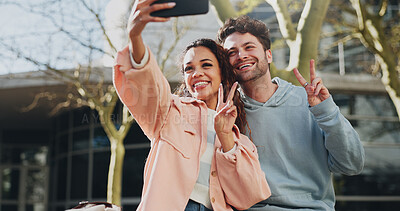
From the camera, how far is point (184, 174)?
218cm

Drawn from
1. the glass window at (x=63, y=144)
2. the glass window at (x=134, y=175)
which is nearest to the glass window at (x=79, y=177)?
the glass window at (x=63, y=144)

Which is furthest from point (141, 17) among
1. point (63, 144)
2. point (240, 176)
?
point (63, 144)

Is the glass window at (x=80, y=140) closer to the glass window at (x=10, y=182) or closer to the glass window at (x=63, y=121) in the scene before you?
the glass window at (x=63, y=121)

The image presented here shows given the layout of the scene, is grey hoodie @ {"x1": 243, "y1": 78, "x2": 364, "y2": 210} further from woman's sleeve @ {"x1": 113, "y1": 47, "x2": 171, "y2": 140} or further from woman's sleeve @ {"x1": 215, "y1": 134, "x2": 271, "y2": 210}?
woman's sleeve @ {"x1": 113, "y1": 47, "x2": 171, "y2": 140}

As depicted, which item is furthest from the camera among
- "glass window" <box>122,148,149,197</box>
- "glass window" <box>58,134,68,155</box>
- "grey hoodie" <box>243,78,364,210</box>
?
"glass window" <box>58,134,68,155</box>

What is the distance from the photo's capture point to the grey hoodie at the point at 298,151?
2.58 metres

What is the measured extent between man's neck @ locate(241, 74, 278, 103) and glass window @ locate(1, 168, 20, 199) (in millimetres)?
16429

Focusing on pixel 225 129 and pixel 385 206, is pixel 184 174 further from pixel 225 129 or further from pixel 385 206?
pixel 385 206

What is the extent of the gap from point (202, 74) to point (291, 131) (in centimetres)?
68

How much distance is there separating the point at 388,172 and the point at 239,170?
36.2 ft

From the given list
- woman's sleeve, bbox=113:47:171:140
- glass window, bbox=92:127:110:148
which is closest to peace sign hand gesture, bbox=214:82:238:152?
woman's sleeve, bbox=113:47:171:140

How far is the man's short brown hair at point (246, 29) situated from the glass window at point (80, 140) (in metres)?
11.3

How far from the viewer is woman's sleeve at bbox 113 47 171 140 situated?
79.8 inches

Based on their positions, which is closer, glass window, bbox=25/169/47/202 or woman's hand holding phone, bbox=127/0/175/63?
woman's hand holding phone, bbox=127/0/175/63
